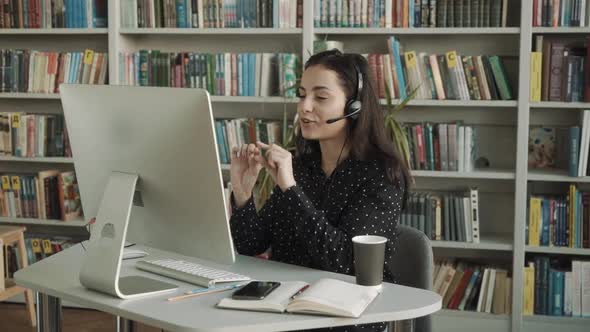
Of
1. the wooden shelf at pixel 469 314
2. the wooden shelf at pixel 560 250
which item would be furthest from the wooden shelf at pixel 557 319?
the wooden shelf at pixel 560 250

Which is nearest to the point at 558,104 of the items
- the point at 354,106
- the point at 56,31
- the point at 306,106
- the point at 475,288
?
the point at 475,288

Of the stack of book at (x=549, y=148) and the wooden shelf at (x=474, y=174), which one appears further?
the stack of book at (x=549, y=148)

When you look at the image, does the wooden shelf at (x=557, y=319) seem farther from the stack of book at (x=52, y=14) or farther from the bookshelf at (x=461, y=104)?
the stack of book at (x=52, y=14)

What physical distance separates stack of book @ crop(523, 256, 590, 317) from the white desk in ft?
6.42

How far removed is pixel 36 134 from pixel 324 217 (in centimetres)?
257

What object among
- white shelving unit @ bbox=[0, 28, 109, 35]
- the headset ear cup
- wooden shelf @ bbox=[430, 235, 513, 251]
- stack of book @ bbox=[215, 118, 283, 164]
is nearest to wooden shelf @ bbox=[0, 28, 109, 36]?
white shelving unit @ bbox=[0, 28, 109, 35]

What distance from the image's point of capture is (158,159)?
1.63m

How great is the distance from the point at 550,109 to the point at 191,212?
2491 mm

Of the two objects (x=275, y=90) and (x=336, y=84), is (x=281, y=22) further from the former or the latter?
(x=336, y=84)

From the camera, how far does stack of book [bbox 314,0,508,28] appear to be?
138 inches

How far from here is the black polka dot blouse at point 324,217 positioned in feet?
6.30

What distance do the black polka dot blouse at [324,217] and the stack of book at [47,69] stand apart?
79.6 inches

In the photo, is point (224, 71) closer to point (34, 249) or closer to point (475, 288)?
point (34, 249)

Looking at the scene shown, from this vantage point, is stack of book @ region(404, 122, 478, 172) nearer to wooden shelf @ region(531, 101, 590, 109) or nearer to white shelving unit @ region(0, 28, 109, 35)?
wooden shelf @ region(531, 101, 590, 109)
